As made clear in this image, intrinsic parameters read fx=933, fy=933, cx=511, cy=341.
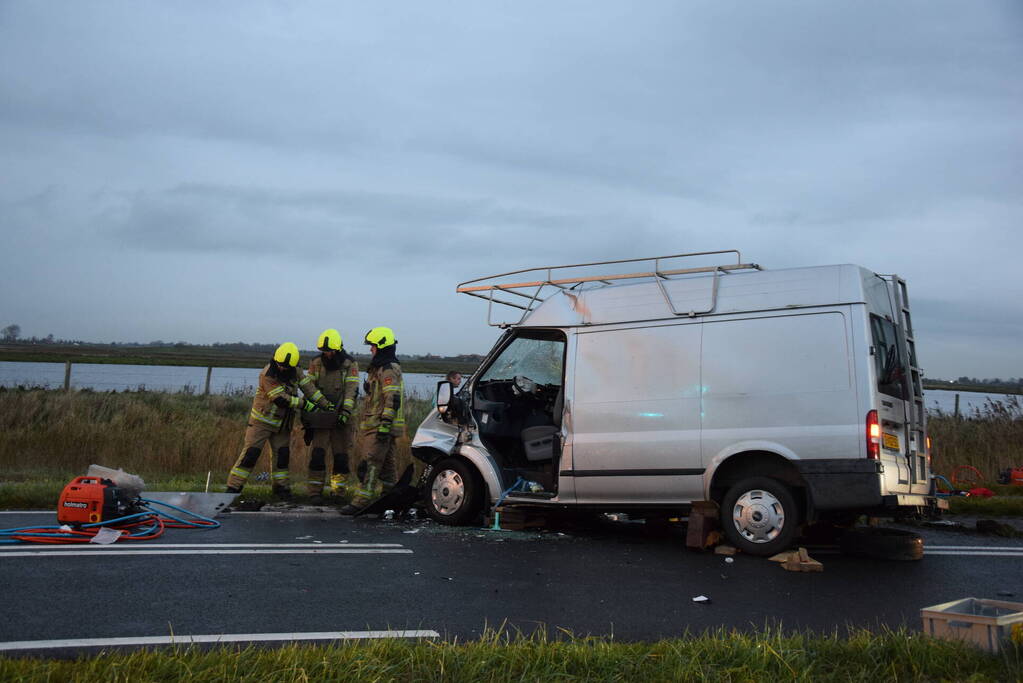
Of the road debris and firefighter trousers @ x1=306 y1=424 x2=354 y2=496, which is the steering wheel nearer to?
firefighter trousers @ x1=306 y1=424 x2=354 y2=496

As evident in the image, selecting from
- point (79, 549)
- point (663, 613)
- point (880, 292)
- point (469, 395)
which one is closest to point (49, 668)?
point (663, 613)

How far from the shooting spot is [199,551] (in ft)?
24.0

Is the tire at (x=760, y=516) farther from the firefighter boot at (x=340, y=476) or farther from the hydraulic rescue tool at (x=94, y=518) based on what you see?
the firefighter boot at (x=340, y=476)

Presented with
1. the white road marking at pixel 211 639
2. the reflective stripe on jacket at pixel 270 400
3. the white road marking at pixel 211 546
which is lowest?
the white road marking at pixel 211 639

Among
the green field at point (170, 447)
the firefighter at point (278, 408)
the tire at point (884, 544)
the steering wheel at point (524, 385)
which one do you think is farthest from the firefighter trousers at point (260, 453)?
the tire at point (884, 544)

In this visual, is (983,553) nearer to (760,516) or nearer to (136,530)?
(760,516)

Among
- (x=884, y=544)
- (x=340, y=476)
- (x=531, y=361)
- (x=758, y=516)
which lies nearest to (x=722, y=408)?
(x=758, y=516)

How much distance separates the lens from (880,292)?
7.90 metres

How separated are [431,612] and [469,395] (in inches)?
168

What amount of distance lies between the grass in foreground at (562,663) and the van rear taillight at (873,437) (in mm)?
2976

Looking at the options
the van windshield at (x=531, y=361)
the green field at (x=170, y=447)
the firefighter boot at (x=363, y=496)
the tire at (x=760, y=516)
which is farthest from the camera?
the green field at (x=170, y=447)

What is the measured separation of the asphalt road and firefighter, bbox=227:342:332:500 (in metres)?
2.41

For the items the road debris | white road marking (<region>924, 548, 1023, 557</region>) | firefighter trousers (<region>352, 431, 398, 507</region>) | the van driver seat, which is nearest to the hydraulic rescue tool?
firefighter trousers (<region>352, 431, 398, 507</region>)

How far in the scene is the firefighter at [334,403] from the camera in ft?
36.6
